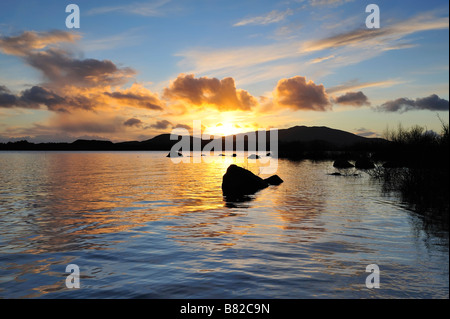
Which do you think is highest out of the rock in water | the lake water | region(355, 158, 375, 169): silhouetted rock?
region(355, 158, 375, 169): silhouetted rock

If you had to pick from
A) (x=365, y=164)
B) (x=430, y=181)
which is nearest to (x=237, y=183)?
(x=430, y=181)

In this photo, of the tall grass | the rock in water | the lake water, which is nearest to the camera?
the lake water

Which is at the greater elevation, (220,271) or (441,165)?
(441,165)

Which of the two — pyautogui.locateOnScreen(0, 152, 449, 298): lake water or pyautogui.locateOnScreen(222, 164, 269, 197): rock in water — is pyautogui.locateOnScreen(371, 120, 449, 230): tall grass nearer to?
pyautogui.locateOnScreen(0, 152, 449, 298): lake water

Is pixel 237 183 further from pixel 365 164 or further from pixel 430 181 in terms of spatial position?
pixel 365 164

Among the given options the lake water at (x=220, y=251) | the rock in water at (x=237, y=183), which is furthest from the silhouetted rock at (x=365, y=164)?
the lake water at (x=220, y=251)

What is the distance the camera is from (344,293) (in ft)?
23.5

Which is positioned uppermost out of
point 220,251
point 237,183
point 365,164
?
point 365,164

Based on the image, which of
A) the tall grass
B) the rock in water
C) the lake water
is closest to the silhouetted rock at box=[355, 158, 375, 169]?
the tall grass

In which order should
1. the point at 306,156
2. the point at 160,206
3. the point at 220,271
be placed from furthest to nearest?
1. the point at 306,156
2. the point at 160,206
3. the point at 220,271
